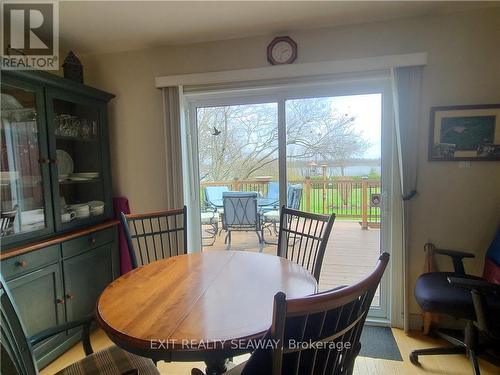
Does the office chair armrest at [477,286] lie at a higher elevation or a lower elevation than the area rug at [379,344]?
higher

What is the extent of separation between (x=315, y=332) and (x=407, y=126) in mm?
1929

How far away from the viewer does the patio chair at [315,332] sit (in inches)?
28.7

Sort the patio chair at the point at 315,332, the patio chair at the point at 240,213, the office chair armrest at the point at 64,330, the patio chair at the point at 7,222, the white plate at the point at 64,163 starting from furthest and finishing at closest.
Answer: the patio chair at the point at 240,213 → the white plate at the point at 64,163 → the patio chair at the point at 7,222 → the office chair armrest at the point at 64,330 → the patio chair at the point at 315,332

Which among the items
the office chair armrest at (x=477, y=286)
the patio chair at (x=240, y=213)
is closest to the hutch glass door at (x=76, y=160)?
the patio chair at (x=240, y=213)

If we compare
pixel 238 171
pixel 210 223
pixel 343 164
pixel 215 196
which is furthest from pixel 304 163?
pixel 210 223

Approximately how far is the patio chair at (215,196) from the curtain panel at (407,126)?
1503mm

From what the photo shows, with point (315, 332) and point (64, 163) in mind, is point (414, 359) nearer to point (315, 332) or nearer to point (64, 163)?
point (315, 332)

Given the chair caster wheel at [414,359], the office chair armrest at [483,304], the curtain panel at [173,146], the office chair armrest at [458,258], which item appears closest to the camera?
the office chair armrest at [483,304]

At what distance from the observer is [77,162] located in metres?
2.55

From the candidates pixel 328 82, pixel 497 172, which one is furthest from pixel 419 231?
pixel 328 82

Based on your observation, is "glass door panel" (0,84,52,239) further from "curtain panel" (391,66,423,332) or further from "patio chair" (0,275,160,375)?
"curtain panel" (391,66,423,332)

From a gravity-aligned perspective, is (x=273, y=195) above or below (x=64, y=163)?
below

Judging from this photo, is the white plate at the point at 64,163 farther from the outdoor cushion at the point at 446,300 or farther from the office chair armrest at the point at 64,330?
the outdoor cushion at the point at 446,300

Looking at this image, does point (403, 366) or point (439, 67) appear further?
Answer: point (439, 67)
